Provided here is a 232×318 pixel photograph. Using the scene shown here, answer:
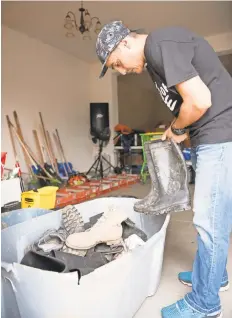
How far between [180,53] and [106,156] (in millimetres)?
5655

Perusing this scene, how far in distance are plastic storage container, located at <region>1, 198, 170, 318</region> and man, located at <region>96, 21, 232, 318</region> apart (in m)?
0.22

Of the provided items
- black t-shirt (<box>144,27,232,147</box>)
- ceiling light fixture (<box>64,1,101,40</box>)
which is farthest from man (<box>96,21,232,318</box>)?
ceiling light fixture (<box>64,1,101,40</box>)

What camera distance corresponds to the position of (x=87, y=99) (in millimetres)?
6621

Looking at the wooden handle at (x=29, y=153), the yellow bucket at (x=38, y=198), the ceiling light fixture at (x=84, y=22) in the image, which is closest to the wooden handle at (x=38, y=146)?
the wooden handle at (x=29, y=153)

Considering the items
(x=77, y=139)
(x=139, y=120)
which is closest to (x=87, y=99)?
(x=77, y=139)

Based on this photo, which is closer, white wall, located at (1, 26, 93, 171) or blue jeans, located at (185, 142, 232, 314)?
blue jeans, located at (185, 142, 232, 314)

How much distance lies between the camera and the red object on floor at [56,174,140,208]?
3.62m

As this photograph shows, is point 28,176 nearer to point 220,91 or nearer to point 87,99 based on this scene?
point 87,99

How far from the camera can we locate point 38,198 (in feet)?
7.34

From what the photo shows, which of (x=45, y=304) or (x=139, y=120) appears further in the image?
(x=139, y=120)

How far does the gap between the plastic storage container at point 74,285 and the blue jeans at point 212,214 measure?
0.78 feet

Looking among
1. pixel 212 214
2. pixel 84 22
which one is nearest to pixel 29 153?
pixel 84 22

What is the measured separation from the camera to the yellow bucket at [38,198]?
7.23ft

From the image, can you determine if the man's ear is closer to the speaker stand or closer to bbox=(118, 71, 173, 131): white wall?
the speaker stand
